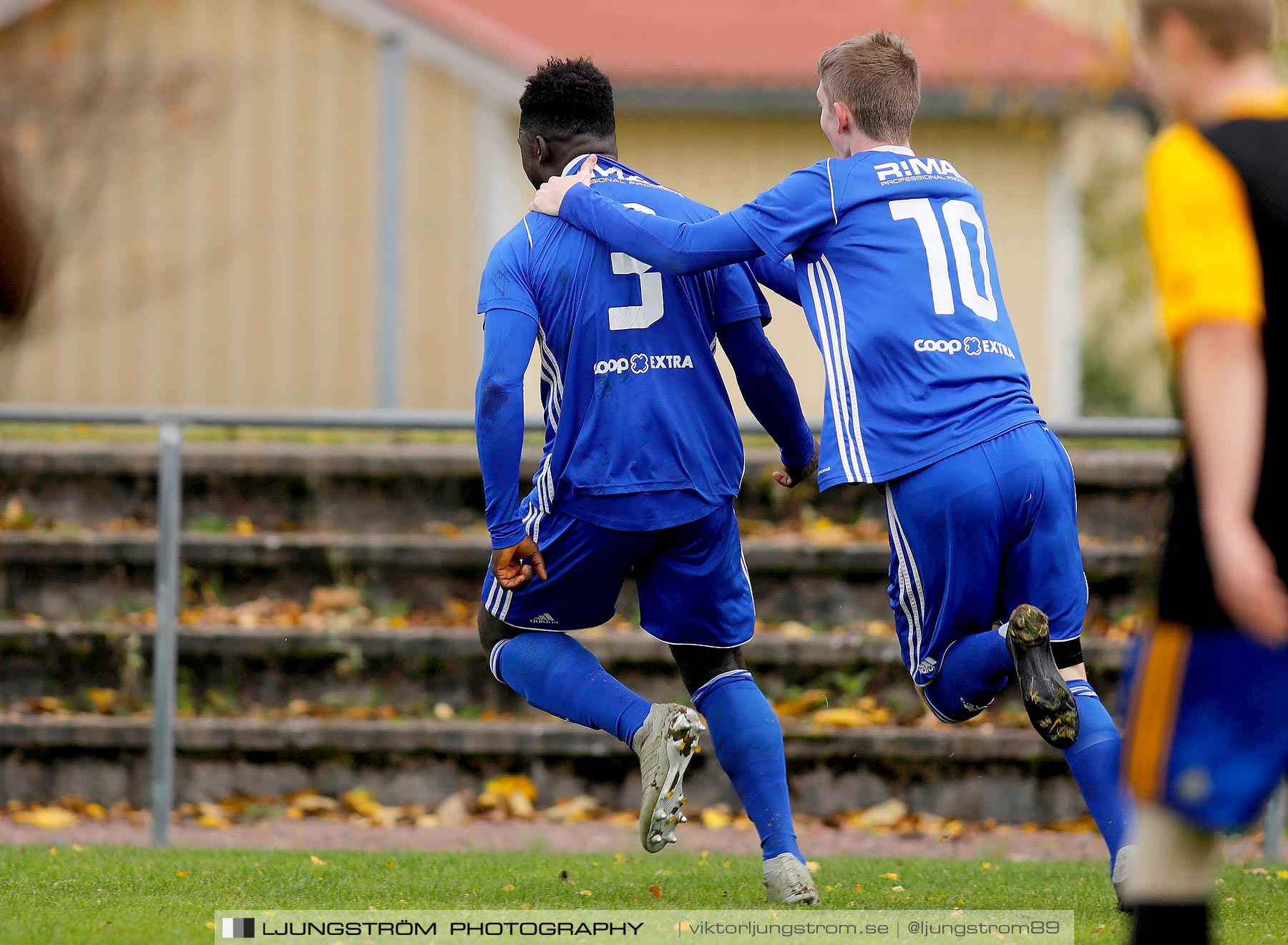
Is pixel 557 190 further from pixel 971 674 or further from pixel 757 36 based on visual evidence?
pixel 757 36

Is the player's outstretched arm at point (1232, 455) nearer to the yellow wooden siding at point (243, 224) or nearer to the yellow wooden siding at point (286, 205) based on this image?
the yellow wooden siding at point (286, 205)

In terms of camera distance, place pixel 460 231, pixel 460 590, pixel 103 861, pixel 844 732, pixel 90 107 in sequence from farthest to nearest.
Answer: pixel 90 107 < pixel 460 231 < pixel 460 590 < pixel 844 732 < pixel 103 861

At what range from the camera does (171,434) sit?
6.41 metres


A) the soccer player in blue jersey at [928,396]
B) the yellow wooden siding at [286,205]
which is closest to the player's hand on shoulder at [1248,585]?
the soccer player in blue jersey at [928,396]

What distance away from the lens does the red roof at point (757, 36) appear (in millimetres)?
12711

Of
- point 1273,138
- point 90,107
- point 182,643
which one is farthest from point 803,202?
point 90,107

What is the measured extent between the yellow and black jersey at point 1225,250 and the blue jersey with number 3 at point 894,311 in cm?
154

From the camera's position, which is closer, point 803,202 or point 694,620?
point 803,202

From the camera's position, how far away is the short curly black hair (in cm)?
452

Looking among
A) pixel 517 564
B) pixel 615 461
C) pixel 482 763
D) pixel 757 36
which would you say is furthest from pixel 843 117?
pixel 757 36

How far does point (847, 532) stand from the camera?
308 inches

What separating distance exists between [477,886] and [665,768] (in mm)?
997

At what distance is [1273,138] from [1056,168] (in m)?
11.4

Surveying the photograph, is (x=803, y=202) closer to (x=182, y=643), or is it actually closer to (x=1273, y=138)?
(x=1273, y=138)
